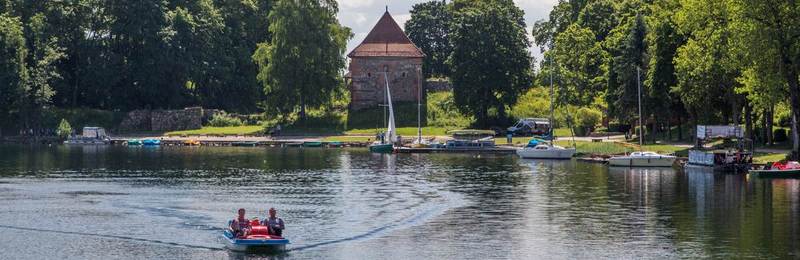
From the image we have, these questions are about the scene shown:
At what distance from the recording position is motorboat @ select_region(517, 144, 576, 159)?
12438 centimetres

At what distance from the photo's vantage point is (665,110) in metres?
123

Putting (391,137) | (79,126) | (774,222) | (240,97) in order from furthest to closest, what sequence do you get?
(240,97) < (79,126) < (391,137) < (774,222)

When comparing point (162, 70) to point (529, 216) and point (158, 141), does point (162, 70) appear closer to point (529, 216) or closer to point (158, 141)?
point (158, 141)

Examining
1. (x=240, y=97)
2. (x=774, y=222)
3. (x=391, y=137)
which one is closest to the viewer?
(x=774, y=222)

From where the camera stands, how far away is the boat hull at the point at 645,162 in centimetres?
10825

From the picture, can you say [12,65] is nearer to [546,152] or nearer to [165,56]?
[165,56]

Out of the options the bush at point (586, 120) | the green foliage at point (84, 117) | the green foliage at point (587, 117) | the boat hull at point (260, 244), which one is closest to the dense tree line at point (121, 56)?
the green foliage at point (84, 117)

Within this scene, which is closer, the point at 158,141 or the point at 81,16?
the point at 158,141

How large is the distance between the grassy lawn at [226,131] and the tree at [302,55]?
13.5 ft

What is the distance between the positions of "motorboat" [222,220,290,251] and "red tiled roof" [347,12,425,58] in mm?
104010

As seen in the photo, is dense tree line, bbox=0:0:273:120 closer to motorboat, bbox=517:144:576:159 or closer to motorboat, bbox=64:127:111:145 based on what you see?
motorboat, bbox=64:127:111:145

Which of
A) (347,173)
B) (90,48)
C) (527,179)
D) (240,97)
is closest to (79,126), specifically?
(90,48)

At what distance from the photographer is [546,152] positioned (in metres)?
125

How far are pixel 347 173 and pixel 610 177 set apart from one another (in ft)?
65.5
